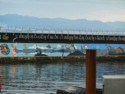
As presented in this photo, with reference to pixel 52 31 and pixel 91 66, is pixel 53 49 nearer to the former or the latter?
pixel 52 31

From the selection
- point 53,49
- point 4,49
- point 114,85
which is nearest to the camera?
point 114,85

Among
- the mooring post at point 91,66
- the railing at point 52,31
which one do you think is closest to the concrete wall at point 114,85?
the mooring post at point 91,66

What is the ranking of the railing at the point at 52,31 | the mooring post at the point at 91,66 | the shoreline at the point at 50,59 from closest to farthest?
the mooring post at the point at 91,66 → the shoreline at the point at 50,59 → the railing at the point at 52,31

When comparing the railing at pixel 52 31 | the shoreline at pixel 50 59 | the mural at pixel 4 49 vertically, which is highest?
the railing at pixel 52 31

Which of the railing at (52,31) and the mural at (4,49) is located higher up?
the railing at (52,31)

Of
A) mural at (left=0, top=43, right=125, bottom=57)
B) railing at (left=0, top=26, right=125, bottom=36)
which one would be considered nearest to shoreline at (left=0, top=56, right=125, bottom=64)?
mural at (left=0, top=43, right=125, bottom=57)

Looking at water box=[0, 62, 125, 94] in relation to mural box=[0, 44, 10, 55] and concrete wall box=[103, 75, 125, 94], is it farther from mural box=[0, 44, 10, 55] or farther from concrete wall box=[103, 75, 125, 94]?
mural box=[0, 44, 10, 55]

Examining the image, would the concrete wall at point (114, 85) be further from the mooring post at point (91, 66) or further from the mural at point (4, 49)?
the mural at point (4, 49)

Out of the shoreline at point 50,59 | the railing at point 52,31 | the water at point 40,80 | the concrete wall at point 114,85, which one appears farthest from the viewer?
the railing at point 52,31

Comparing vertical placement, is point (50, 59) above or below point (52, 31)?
below

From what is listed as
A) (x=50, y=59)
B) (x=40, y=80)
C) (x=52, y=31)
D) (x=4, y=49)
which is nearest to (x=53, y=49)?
(x=52, y=31)

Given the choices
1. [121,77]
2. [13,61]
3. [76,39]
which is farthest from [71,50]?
[121,77]

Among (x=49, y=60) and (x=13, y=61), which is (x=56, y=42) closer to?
(x=49, y=60)

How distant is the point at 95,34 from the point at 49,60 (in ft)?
34.3
